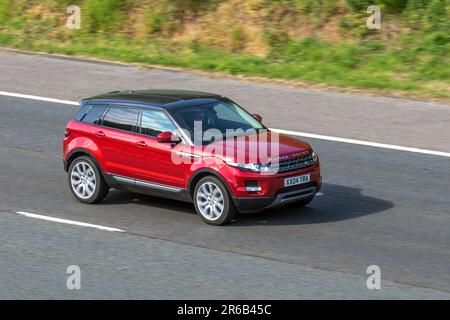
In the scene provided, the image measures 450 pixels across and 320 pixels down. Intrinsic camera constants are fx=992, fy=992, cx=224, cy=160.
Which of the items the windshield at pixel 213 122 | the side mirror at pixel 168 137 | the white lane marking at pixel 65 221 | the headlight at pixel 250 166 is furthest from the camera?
the windshield at pixel 213 122

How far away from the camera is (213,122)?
14.1m

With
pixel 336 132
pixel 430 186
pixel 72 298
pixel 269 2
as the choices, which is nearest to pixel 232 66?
pixel 269 2

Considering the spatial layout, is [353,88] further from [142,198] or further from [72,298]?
[72,298]

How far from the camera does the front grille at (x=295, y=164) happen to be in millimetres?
13359

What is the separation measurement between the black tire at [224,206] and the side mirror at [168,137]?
722mm

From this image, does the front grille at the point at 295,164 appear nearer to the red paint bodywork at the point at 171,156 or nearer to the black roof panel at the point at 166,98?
the red paint bodywork at the point at 171,156

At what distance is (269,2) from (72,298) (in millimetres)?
14871

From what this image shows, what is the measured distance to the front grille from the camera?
13359mm

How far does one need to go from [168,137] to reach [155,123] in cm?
50

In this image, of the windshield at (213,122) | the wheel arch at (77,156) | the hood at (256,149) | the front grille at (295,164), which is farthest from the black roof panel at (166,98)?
the front grille at (295,164)

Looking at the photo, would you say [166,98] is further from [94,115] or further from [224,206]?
[224,206]

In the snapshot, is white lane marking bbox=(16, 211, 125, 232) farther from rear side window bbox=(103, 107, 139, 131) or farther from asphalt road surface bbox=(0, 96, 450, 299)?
rear side window bbox=(103, 107, 139, 131)
